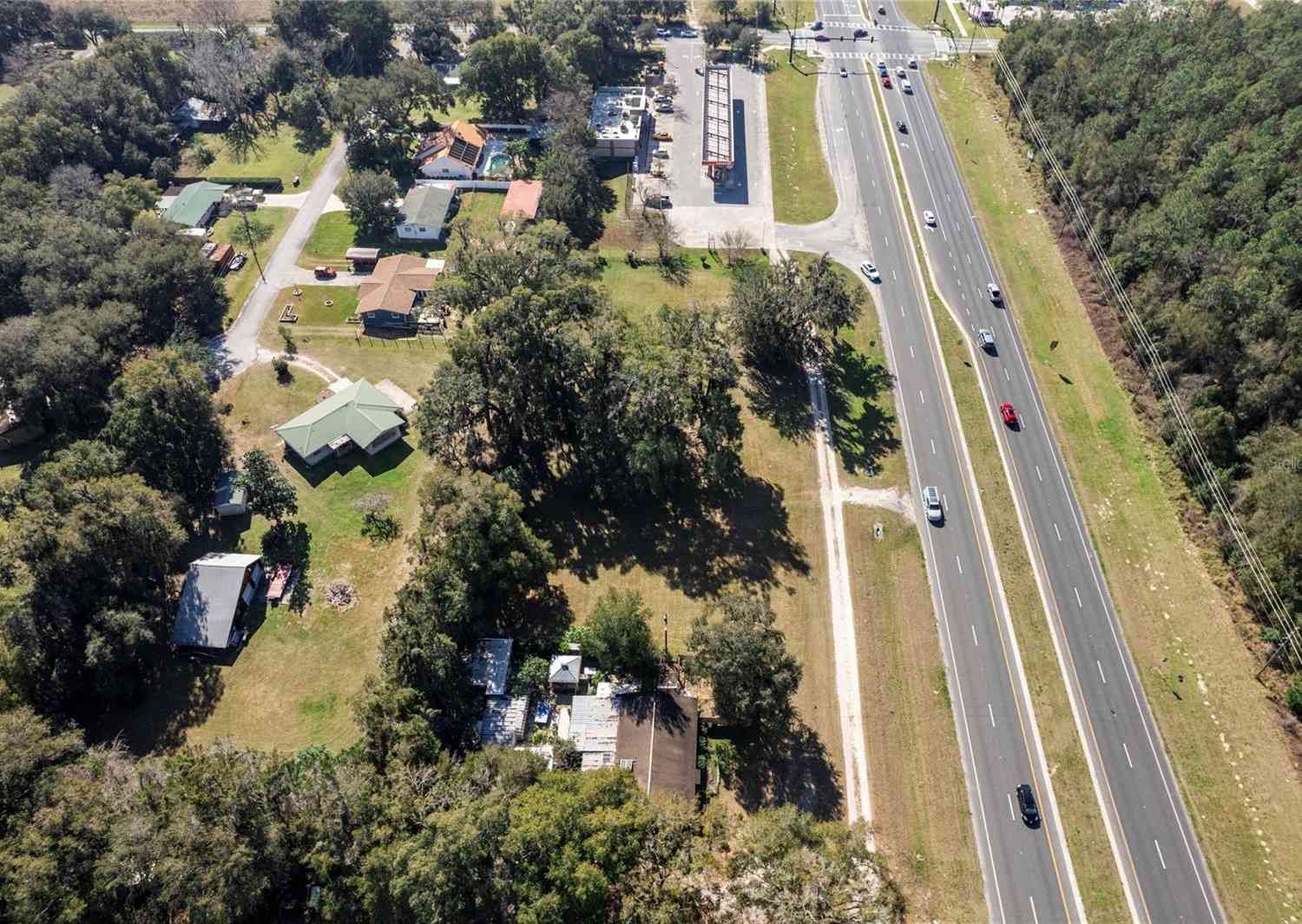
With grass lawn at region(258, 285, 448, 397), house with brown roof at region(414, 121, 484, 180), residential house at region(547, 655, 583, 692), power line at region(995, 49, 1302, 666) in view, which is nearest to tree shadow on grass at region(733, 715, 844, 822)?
residential house at region(547, 655, 583, 692)

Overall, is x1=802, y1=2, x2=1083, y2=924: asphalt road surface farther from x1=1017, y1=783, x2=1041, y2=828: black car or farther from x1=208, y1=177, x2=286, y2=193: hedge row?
→ x1=208, y1=177, x2=286, y2=193: hedge row

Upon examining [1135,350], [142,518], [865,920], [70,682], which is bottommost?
[70,682]

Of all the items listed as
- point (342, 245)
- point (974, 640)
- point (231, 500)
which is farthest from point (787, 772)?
point (342, 245)

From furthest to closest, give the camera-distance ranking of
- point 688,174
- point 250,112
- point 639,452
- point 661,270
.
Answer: point 250,112, point 688,174, point 661,270, point 639,452

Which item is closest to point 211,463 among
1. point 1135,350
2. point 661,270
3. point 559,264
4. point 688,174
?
point 559,264

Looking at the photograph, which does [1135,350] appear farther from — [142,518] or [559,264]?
[142,518]

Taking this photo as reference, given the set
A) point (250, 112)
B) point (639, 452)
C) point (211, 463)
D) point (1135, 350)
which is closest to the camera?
point (639, 452)
